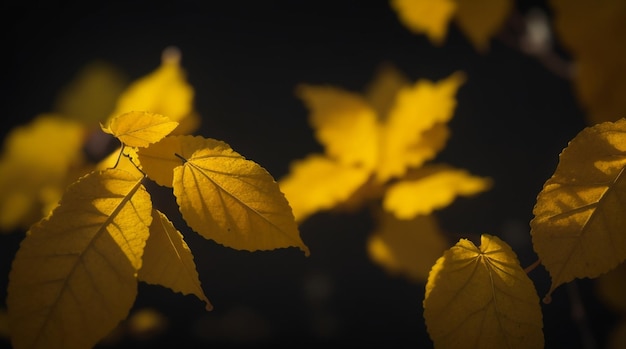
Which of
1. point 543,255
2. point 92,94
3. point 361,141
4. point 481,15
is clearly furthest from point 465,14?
point 92,94

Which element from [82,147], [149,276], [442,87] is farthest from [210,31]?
[149,276]

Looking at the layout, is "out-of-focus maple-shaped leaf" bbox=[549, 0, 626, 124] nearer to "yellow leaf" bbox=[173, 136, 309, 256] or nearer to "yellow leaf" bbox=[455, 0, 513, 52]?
"yellow leaf" bbox=[455, 0, 513, 52]

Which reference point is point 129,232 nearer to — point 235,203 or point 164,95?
point 235,203

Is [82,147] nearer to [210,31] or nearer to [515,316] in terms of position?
[210,31]

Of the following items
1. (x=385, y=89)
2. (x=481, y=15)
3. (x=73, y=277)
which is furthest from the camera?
(x=385, y=89)

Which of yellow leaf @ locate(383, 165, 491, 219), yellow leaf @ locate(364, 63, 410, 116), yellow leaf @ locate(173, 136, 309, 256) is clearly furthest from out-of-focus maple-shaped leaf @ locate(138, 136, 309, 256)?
yellow leaf @ locate(364, 63, 410, 116)

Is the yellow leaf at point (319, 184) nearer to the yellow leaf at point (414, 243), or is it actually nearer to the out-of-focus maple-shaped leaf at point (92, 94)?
the yellow leaf at point (414, 243)
